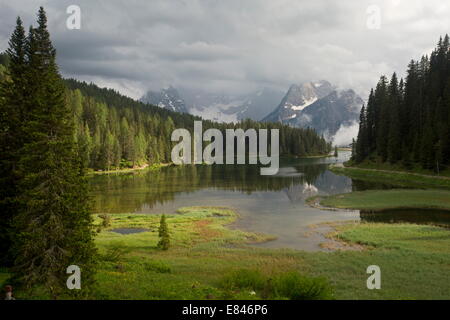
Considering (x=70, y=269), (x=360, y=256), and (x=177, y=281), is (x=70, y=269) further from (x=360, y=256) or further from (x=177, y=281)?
(x=360, y=256)

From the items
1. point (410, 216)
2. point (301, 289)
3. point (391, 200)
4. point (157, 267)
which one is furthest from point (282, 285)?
point (391, 200)

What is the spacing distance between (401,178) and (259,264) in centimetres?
8589

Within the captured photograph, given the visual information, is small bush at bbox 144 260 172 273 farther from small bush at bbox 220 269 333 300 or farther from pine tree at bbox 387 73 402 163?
pine tree at bbox 387 73 402 163

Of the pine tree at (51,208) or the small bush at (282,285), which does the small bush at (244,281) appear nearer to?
the small bush at (282,285)

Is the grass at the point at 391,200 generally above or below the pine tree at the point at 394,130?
below

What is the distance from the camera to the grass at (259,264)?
21713mm

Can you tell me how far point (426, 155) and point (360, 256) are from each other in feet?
262

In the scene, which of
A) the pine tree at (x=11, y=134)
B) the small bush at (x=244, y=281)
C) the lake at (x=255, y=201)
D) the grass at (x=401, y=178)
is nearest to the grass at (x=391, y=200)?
the lake at (x=255, y=201)

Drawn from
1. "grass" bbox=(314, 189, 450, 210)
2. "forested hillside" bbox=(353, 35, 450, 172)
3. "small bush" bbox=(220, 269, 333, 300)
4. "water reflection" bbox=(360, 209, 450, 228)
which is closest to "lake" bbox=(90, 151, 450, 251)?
"water reflection" bbox=(360, 209, 450, 228)

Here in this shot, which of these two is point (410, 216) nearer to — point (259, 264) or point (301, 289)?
point (259, 264)

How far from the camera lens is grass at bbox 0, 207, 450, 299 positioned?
21713 mm

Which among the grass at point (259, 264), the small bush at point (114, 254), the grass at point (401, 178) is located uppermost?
the grass at point (401, 178)

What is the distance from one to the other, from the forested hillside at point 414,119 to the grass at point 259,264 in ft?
202
